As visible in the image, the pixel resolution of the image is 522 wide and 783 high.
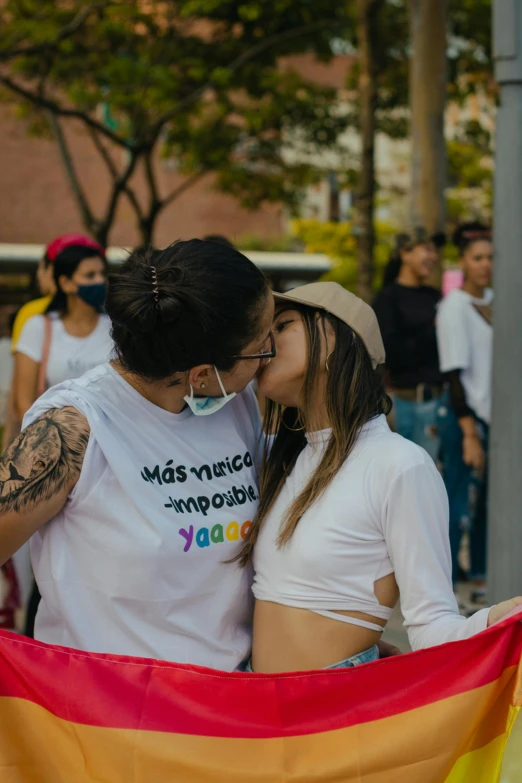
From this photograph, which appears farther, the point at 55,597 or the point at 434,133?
the point at 434,133

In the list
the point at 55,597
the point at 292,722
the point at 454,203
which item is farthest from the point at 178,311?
the point at 454,203

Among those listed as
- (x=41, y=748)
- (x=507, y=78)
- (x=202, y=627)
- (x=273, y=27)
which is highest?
(x=273, y=27)

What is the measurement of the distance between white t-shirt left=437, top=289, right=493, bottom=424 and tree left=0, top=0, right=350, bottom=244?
28.8ft

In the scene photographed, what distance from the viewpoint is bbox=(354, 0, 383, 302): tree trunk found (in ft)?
38.3

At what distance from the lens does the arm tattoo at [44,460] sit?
231 cm

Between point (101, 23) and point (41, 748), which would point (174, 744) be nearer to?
point (41, 748)

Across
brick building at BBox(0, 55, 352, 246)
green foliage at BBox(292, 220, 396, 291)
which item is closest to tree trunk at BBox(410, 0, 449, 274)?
green foliage at BBox(292, 220, 396, 291)

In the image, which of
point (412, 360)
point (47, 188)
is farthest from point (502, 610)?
point (47, 188)

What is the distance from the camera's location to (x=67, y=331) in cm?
527

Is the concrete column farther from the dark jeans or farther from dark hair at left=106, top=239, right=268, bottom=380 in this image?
dark hair at left=106, top=239, right=268, bottom=380

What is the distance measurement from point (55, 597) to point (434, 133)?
10.5 metres

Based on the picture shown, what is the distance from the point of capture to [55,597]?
8.00 ft

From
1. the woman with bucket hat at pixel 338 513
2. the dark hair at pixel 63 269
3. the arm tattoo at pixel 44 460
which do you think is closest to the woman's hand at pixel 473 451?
the dark hair at pixel 63 269

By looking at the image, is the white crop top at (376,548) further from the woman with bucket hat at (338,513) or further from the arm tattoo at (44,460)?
the arm tattoo at (44,460)
